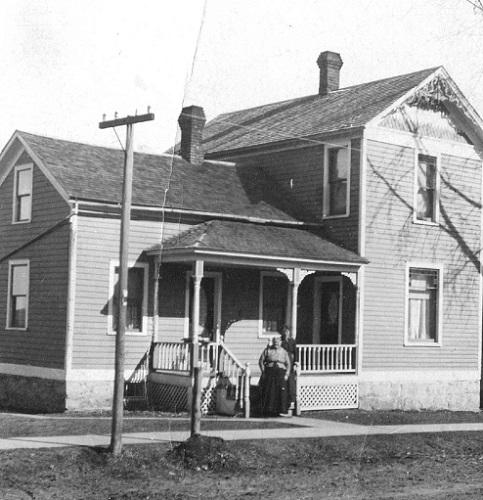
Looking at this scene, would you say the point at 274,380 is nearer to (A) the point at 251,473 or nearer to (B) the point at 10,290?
(A) the point at 251,473

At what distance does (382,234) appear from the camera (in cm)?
2492

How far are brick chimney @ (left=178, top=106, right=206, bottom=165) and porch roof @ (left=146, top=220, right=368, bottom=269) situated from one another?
3.61 meters

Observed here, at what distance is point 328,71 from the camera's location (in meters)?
30.0

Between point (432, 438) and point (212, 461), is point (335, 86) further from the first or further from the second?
point (212, 461)

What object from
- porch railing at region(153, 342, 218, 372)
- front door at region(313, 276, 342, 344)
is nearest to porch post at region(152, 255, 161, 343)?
porch railing at region(153, 342, 218, 372)

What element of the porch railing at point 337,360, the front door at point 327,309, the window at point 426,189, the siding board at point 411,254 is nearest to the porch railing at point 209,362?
the porch railing at point 337,360

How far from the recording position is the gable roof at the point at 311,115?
25.3 meters

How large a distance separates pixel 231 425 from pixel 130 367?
14.8ft

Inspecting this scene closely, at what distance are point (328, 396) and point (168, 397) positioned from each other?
3928 millimetres

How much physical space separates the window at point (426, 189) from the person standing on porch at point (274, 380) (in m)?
6.97

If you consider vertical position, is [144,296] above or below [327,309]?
above

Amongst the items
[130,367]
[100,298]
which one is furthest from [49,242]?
[130,367]

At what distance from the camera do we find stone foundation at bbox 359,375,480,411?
24.4 meters

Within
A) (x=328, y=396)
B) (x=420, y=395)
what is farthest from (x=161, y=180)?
(x=420, y=395)
